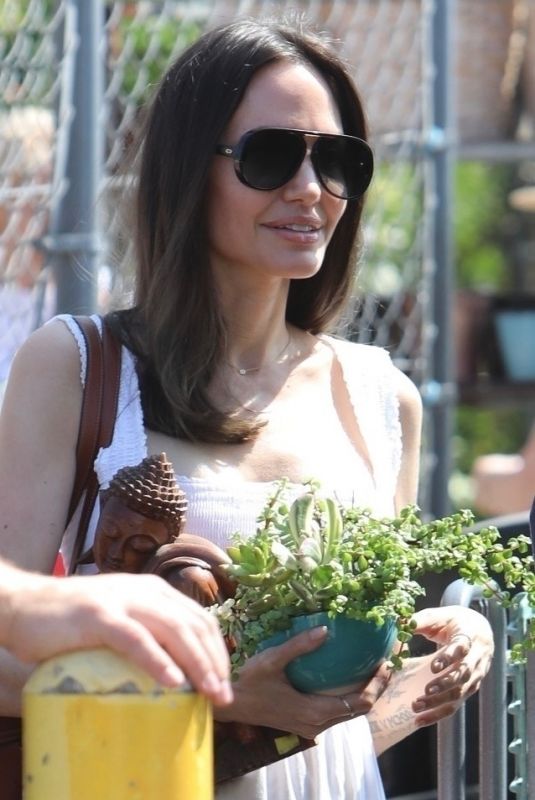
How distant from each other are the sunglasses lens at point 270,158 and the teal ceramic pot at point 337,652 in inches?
30.0

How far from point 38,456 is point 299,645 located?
0.50 metres

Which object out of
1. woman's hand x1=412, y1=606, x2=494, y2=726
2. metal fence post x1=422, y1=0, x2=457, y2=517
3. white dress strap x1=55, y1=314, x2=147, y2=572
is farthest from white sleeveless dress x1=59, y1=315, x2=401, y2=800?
metal fence post x1=422, y1=0, x2=457, y2=517

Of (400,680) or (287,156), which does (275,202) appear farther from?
(400,680)

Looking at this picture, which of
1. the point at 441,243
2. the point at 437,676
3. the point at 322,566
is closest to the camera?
the point at 322,566

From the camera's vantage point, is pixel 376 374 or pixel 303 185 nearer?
pixel 303 185

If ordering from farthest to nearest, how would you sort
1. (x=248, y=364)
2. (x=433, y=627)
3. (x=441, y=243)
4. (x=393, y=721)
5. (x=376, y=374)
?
(x=441, y=243) < (x=376, y=374) < (x=248, y=364) < (x=393, y=721) < (x=433, y=627)

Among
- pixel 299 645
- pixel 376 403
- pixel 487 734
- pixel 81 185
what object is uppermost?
pixel 81 185

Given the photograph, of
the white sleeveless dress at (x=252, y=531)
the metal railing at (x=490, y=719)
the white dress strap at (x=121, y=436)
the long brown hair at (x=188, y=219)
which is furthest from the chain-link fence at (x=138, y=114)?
the metal railing at (x=490, y=719)

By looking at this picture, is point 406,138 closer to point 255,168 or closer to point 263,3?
point 263,3

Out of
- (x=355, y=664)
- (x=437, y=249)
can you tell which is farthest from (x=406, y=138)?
(x=355, y=664)

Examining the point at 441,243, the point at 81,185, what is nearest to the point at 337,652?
the point at 81,185

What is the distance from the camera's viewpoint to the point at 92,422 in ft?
6.66

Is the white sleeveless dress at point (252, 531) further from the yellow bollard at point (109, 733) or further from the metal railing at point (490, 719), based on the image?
the yellow bollard at point (109, 733)

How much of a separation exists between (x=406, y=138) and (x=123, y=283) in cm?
198
